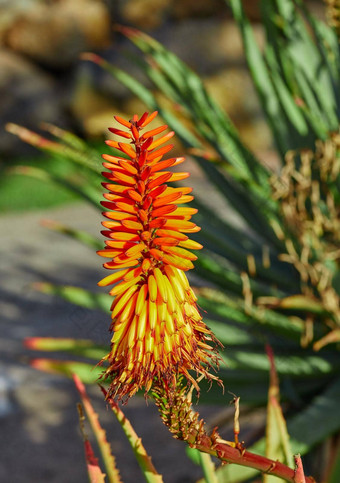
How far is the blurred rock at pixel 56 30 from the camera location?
11.0 meters

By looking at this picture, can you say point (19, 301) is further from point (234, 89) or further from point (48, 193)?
point (234, 89)

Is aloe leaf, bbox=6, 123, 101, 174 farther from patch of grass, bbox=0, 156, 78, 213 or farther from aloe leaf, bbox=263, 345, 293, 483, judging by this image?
patch of grass, bbox=0, 156, 78, 213

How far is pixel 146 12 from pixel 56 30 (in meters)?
1.57

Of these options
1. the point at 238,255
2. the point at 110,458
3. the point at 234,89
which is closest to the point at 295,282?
the point at 238,255

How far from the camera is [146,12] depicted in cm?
1125

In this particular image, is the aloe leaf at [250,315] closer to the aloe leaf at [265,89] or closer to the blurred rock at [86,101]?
the aloe leaf at [265,89]

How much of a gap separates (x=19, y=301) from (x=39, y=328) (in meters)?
0.65

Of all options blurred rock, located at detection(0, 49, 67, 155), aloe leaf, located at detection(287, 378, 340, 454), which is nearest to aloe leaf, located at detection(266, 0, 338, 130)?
aloe leaf, located at detection(287, 378, 340, 454)

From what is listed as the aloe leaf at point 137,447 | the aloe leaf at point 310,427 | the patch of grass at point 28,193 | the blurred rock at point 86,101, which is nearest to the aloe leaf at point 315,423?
the aloe leaf at point 310,427

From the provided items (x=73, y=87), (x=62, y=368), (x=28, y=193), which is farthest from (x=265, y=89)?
(x=73, y=87)

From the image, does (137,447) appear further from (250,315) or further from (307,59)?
(307,59)

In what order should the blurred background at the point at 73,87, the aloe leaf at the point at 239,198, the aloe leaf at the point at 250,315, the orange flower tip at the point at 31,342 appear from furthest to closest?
1. the blurred background at the point at 73,87
2. the aloe leaf at the point at 239,198
3. the aloe leaf at the point at 250,315
4. the orange flower tip at the point at 31,342

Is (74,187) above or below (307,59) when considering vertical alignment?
below

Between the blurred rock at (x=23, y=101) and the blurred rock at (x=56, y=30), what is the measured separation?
429 millimetres
